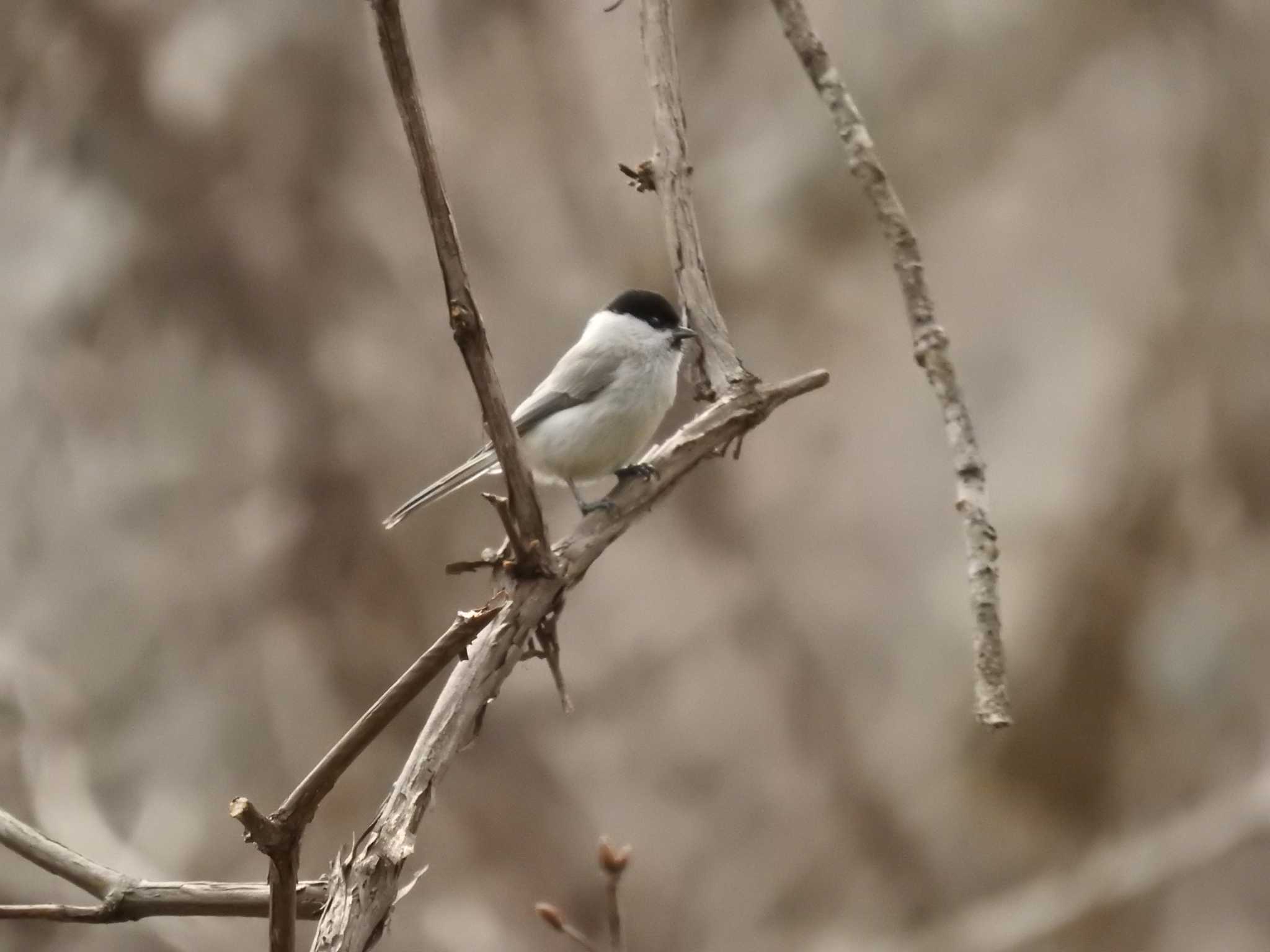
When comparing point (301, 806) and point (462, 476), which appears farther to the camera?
point (462, 476)

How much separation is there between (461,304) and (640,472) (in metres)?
0.81

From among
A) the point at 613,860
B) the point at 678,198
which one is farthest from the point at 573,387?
the point at 613,860

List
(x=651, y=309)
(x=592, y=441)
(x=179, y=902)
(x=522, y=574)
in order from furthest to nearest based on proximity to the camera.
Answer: (x=651, y=309)
(x=592, y=441)
(x=522, y=574)
(x=179, y=902)

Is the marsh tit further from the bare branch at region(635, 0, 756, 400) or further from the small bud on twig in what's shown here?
the small bud on twig

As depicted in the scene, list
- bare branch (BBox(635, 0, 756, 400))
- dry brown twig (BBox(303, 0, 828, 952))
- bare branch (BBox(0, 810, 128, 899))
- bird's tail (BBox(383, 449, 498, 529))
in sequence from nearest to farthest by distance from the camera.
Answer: dry brown twig (BBox(303, 0, 828, 952)) < bare branch (BBox(0, 810, 128, 899)) < bare branch (BBox(635, 0, 756, 400)) < bird's tail (BBox(383, 449, 498, 529))

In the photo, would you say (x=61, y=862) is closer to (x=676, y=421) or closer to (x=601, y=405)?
(x=601, y=405)

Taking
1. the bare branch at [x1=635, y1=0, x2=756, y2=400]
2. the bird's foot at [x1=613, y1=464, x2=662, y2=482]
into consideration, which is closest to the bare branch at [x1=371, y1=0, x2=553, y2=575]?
the bird's foot at [x1=613, y1=464, x2=662, y2=482]

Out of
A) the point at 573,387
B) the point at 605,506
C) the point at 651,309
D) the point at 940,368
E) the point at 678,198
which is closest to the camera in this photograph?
the point at 940,368

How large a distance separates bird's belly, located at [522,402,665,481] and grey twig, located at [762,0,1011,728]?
0.80m

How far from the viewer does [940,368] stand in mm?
1486

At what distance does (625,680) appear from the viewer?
15.0ft

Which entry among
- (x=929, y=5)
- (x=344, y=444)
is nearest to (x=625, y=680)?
(x=344, y=444)

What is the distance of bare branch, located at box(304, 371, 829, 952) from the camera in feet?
3.66

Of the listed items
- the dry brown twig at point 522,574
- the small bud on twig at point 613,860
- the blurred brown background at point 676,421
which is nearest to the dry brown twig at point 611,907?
the small bud on twig at point 613,860
